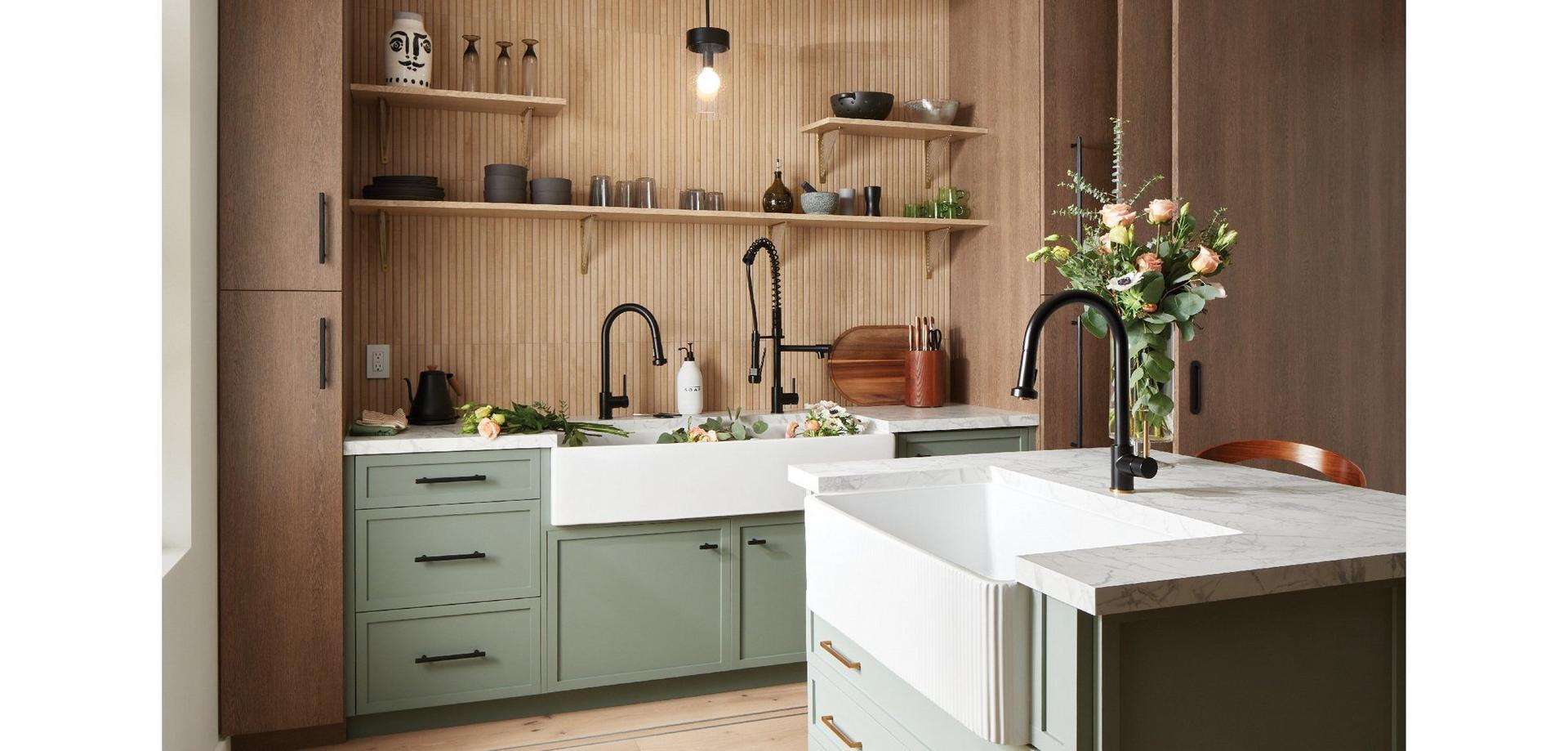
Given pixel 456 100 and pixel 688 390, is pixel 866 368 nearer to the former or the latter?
pixel 688 390

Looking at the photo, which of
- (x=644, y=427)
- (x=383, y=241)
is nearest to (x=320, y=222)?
(x=383, y=241)

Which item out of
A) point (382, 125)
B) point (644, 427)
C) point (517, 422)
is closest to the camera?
point (517, 422)

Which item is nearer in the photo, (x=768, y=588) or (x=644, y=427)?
(x=768, y=588)

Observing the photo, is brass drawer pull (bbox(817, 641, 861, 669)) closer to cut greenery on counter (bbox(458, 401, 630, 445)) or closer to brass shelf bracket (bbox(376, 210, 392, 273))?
cut greenery on counter (bbox(458, 401, 630, 445))

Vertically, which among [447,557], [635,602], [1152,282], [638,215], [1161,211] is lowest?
[635,602]

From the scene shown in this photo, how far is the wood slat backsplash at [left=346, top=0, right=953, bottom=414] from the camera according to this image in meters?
3.42

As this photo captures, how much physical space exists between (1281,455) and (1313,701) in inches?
50.6

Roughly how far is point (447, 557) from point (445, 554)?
0.01 metres

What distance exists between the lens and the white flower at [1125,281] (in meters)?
1.79

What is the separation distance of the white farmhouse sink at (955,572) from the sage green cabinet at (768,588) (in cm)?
125

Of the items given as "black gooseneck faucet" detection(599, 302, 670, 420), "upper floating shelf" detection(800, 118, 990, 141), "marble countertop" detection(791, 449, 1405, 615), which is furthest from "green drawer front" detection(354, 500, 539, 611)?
"upper floating shelf" detection(800, 118, 990, 141)

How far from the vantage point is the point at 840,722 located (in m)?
1.80
